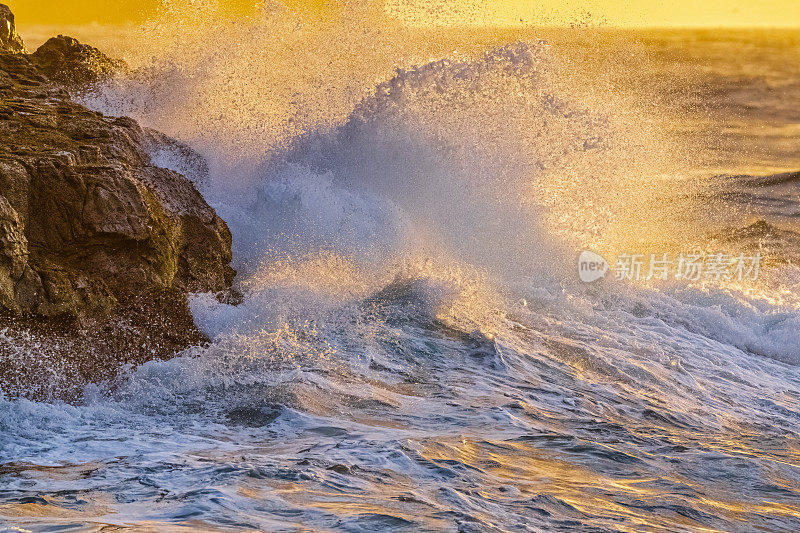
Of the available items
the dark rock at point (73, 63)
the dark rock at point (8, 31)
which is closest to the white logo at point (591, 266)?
the dark rock at point (73, 63)

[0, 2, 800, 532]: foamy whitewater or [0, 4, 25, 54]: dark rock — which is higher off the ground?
[0, 4, 25, 54]: dark rock

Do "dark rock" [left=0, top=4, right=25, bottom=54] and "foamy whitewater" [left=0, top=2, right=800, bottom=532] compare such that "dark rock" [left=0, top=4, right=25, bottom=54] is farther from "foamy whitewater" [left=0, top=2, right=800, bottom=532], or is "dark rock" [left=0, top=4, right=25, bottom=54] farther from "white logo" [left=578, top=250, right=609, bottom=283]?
"white logo" [left=578, top=250, right=609, bottom=283]

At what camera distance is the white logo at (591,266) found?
838cm

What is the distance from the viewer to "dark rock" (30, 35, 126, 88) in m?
9.61

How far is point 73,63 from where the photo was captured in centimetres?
1002

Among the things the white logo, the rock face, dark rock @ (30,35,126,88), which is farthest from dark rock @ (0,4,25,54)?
the white logo

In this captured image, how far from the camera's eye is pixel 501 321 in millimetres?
6855

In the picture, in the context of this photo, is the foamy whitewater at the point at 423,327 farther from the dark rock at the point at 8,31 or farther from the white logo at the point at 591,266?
the dark rock at the point at 8,31

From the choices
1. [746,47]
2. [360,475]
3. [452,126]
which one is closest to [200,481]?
[360,475]

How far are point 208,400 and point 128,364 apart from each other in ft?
2.15

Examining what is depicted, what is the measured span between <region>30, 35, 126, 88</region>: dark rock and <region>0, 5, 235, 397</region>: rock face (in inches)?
146

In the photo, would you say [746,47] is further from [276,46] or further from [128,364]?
[128,364]

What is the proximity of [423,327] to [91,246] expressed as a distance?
2781 mm

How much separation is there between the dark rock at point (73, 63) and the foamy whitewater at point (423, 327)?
0.52 meters
